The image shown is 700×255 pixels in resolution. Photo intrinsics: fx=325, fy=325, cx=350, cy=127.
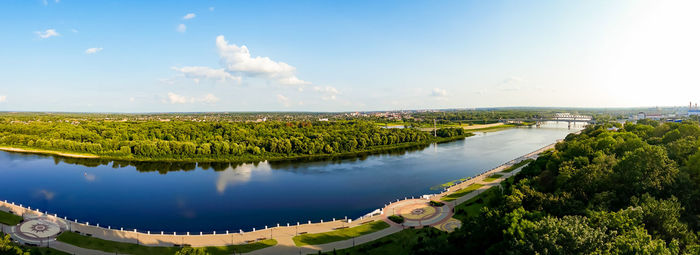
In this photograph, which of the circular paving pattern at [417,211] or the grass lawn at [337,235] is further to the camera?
the circular paving pattern at [417,211]

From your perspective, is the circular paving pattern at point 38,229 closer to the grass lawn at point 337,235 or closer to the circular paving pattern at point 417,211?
the grass lawn at point 337,235

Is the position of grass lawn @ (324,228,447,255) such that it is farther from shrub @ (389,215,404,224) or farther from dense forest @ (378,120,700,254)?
shrub @ (389,215,404,224)

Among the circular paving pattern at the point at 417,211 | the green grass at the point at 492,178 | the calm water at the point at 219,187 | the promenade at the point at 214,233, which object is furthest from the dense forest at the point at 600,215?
the calm water at the point at 219,187

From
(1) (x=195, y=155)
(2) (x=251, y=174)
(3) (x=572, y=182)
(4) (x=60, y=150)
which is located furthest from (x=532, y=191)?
(4) (x=60, y=150)

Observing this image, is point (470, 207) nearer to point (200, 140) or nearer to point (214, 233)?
point (214, 233)

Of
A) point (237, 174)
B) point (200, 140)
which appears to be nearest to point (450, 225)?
point (237, 174)

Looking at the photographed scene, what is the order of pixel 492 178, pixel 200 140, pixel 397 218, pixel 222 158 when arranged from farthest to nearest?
pixel 200 140 → pixel 222 158 → pixel 492 178 → pixel 397 218

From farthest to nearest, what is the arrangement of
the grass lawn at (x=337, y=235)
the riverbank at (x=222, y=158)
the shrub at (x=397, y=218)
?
the riverbank at (x=222, y=158) < the shrub at (x=397, y=218) < the grass lawn at (x=337, y=235)
